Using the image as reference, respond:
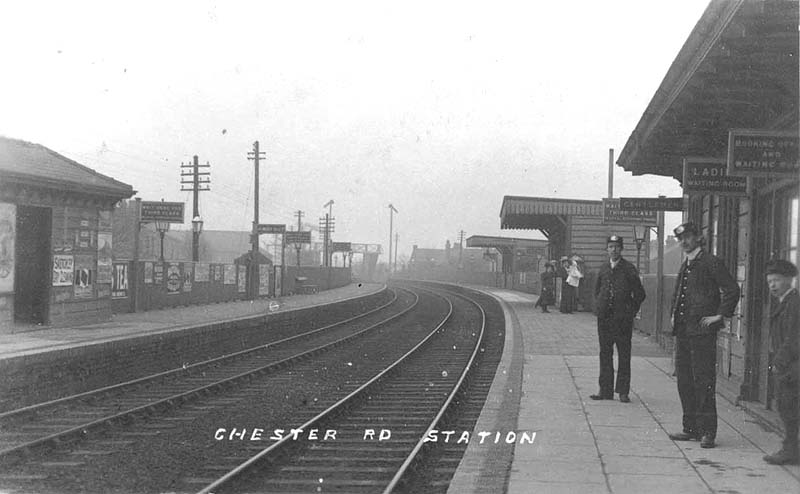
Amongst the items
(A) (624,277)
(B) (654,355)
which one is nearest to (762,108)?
(A) (624,277)

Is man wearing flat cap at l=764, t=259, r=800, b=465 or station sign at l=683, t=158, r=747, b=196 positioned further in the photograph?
station sign at l=683, t=158, r=747, b=196

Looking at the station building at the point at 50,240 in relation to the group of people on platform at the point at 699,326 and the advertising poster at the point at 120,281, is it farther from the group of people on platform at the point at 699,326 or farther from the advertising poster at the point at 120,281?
the group of people on platform at the point at 699,326

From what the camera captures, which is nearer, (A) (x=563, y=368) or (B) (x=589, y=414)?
(B) (x=589, y=414)

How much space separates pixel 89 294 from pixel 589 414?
44.0ft

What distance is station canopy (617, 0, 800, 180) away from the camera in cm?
589

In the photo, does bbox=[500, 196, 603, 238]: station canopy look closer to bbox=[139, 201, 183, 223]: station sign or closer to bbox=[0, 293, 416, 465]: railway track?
bbox=[139, 201, 183, 223]: station sign

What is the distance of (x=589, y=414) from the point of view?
26.6ft

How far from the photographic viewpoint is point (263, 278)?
121 ft

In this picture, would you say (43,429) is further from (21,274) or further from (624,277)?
(21,274)

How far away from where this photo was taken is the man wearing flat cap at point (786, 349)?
570 centimetres

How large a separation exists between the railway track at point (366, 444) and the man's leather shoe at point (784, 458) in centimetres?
238

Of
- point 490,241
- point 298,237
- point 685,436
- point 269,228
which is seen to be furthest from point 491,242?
point 685,436

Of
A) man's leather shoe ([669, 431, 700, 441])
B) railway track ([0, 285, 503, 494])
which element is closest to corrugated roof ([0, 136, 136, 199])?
railway track ([0, 285, 503, 494])

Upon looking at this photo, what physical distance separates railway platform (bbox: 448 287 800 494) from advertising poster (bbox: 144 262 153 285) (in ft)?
49.3
